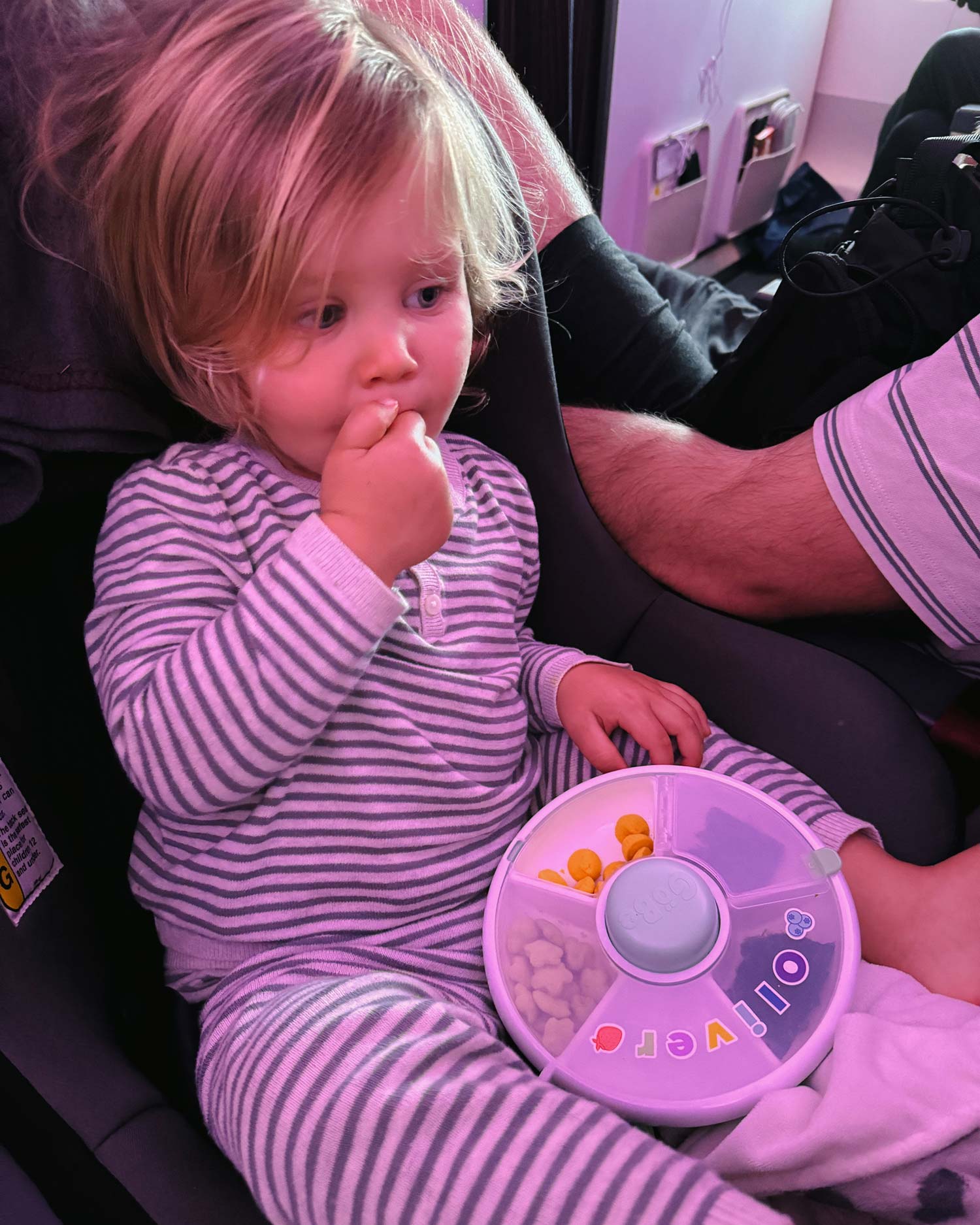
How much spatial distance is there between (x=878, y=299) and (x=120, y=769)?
801 millimetres

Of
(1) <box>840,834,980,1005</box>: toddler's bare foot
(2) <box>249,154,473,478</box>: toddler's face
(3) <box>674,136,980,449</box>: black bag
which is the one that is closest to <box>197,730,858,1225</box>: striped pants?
(1) <box>840,834,980,1005</box>: toddler's bare foot

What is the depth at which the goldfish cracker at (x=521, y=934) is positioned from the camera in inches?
25.9

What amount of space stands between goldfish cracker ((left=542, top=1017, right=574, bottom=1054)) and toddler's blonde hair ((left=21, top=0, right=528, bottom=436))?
1.57 ft

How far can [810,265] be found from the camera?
0.89 meters

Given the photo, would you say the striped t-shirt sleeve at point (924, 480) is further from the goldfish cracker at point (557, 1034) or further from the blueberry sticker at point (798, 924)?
the goldfish cracker at point (557, 1034)

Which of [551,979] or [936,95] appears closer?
[551,979]

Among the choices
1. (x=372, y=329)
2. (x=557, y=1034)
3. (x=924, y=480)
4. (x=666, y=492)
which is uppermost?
(x=372, y=329)

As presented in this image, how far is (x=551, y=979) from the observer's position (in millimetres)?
635

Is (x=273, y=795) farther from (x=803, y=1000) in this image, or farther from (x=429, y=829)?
(x=803, y=1000)

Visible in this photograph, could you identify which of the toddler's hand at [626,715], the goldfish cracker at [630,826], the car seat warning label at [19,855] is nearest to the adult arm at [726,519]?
the toddler's hand at [626,715]

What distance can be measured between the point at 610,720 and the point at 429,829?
0.18 metres

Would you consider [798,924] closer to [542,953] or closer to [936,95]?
[542,953]

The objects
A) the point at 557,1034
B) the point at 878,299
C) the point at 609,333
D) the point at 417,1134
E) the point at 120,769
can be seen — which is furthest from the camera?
the point at 609,333

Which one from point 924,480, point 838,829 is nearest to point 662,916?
point 838,829
